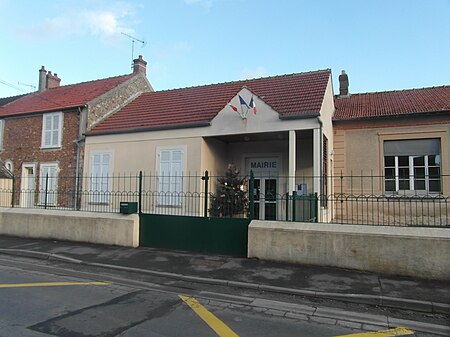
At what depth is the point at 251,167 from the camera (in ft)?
53.0

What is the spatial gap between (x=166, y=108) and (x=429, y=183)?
12021 mm

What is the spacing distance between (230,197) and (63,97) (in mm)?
12803

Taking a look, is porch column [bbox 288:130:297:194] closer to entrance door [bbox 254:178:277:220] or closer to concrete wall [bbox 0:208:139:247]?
entrance door [bbox 254:178:277:220]

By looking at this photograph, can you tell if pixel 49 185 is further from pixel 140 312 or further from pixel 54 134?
pixel 140 312

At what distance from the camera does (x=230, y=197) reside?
40.4ft

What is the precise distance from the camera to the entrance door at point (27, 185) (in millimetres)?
17844

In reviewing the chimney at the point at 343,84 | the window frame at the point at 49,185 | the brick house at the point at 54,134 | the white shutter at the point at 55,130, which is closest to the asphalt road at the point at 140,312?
the brick house at the point at 54,134

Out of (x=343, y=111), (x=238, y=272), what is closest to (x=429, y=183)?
(x=343, y=111)

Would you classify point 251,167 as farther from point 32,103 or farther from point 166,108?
point 32,103

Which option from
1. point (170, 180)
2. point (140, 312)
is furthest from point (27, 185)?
point (140, 312)

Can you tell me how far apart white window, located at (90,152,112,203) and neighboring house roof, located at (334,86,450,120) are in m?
10.6

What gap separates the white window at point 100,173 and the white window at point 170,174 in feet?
9.10

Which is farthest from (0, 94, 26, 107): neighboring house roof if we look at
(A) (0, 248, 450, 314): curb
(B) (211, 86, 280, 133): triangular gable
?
(A) (0, 248, 450, 314): curb

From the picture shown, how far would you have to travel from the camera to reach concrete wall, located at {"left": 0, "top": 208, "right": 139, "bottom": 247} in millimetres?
10484
